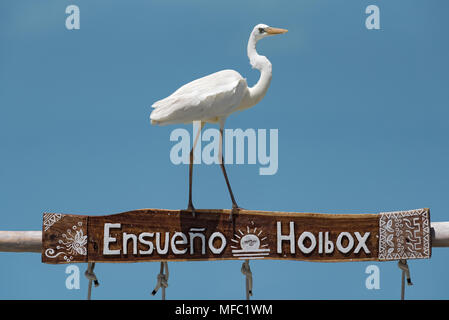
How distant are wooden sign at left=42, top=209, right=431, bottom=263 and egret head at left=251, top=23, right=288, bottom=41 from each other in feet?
4.99

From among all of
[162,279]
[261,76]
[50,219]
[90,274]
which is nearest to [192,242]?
[162,279]

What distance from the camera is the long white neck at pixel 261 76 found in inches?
182

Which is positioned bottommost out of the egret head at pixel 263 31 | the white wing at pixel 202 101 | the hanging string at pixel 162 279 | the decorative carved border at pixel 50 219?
the hanging string at pixel 162 279

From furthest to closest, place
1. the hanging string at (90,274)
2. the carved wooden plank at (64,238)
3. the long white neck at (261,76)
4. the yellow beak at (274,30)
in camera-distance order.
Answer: the yellow beak at (274,30), the long white neck at (261,76), the hanging string at (90,274), the carved wooden plank at (64,238)

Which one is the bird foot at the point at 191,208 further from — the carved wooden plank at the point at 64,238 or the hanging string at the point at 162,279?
the carved wooden plank at the point at 64,238

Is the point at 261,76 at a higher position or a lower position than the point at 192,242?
higher

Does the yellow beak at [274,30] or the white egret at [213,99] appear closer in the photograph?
the white egret at [213,99]

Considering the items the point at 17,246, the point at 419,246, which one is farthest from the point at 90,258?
the point at 419,246

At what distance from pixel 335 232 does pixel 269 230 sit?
0.47m

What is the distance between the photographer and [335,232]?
422cm

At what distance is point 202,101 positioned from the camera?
4.37 metres

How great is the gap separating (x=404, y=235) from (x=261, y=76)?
5.26ft

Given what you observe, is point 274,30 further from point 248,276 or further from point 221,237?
point 248,276

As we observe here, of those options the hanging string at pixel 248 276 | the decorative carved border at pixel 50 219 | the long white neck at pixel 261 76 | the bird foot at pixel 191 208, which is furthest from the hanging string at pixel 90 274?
the long white neck at pixel 261 76
